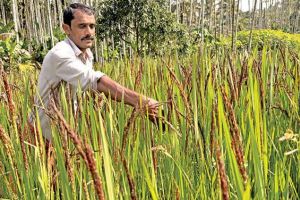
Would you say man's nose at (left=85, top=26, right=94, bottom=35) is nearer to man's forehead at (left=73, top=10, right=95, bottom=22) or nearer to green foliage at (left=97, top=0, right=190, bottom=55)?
man's forehead at (left=73, top=10, right=95, bottom=22)

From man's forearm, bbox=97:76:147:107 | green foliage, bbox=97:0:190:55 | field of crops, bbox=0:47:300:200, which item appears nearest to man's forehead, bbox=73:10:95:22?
man's forearm, bbox=97:76:147:107

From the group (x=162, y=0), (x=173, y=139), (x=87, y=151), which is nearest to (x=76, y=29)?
(x=173, y=139)

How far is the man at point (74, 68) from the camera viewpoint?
1625 mm

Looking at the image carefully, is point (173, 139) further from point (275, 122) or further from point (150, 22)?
point (150, 22)

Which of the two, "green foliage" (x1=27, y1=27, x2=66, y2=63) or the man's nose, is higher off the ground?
the man's nose

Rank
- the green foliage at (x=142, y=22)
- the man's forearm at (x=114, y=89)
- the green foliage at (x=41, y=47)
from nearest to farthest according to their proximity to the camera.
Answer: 1. the man's forearm at (x=114, y=89)
2. the green foliage at (x=142, y=22)
3. the green foliage at (x=41, y=47)

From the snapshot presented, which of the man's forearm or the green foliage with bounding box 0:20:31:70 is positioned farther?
the green foliage with bounding box 0:20:31:70

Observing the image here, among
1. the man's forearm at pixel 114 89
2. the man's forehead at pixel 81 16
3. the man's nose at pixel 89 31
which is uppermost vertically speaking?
the man's forehead at pixel 81 16

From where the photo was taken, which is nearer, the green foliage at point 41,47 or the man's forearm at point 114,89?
the man's forearm at point 114,89

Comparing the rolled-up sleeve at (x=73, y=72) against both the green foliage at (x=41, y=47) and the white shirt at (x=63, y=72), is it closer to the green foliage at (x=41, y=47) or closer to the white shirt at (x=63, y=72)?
the white shirt at (x=63, y=72)

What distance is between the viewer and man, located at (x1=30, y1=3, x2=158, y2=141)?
1.62 m

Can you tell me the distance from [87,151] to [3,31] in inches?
542

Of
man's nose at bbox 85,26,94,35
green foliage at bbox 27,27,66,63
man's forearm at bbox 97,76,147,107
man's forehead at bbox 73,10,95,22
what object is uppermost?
man's forehead at bbox 73,10,95,22

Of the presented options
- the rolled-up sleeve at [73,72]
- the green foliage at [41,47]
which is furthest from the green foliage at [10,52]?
the rolled-up sleeve at [73,72]
